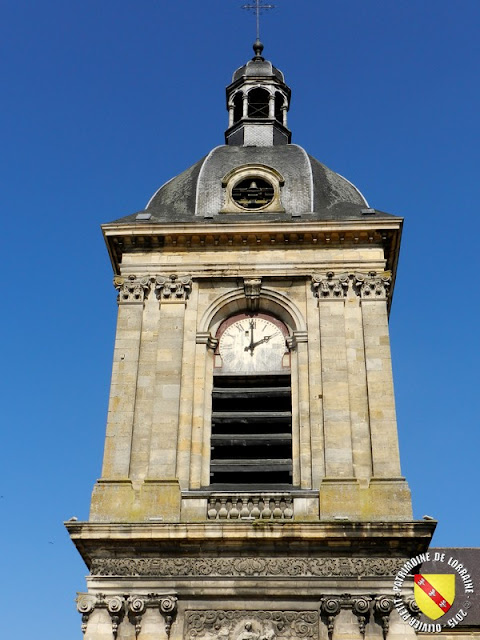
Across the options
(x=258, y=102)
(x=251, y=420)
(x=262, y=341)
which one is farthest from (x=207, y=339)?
(x=258, y=102)

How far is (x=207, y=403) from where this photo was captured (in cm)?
1772

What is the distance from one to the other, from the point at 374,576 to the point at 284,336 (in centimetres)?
524

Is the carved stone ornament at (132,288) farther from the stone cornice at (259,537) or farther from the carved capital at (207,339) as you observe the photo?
the stone cornice at (259,537)

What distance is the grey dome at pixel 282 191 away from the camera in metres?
20.0

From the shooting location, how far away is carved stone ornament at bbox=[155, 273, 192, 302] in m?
18.7

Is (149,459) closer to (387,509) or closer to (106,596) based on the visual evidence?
(106,596)

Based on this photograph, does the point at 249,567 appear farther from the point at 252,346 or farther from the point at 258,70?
the point at 258,70

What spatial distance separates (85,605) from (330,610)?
148 inches

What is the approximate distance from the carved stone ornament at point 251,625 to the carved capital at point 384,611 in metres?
0.92

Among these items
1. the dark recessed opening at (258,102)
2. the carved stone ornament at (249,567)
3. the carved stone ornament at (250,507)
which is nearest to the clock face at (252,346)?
the carved stone ornament at (250,507)

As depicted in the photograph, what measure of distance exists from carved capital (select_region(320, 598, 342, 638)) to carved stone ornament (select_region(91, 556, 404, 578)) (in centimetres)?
45

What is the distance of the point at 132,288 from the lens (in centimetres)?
1880

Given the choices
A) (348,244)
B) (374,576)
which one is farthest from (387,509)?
(348,244)

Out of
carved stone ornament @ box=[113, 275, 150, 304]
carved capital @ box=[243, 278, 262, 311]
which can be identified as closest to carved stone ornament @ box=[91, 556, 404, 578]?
carved stone ornament @ box=[113, 275, 150, 304]
